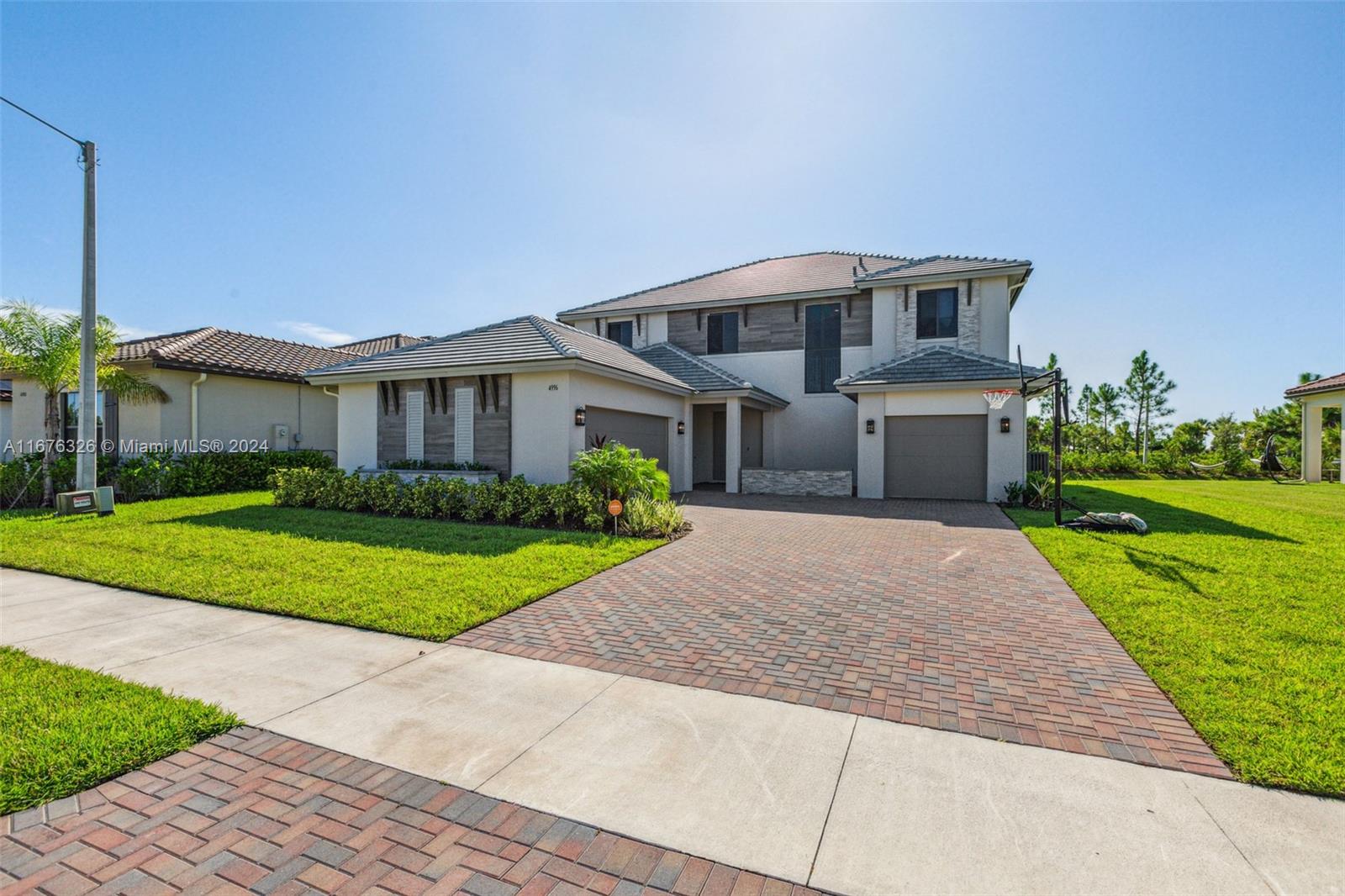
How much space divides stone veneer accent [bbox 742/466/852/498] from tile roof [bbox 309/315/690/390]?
4.09 metres

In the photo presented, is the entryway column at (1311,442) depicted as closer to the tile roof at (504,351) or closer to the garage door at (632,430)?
the garage door at (632,430)

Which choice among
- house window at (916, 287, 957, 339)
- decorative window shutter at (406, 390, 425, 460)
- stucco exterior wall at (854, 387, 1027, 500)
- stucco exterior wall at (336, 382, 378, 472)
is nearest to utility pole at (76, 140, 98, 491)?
stucco exterior wall at (336, 382, 378, 472)

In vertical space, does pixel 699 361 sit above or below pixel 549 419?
above

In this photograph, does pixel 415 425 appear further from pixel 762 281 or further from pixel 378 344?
pixel 378 344

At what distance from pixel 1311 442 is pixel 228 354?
3854 cm

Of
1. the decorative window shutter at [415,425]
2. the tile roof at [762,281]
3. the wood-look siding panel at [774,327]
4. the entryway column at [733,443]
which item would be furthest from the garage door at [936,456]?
the decorative window shutter at [415,425]

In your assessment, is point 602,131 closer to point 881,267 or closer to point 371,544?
point 371,544

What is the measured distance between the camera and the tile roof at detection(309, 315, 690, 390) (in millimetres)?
12705

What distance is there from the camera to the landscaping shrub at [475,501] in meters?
10.8

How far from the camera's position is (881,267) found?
69.6 feet

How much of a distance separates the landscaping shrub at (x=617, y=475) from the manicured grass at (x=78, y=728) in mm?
7531

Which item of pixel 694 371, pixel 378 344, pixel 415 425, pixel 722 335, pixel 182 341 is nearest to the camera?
pixel 415 425

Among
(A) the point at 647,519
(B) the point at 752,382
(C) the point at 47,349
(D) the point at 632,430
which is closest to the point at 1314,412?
(B) the point at 752,382

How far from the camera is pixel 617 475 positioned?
A: 11.1 meters
